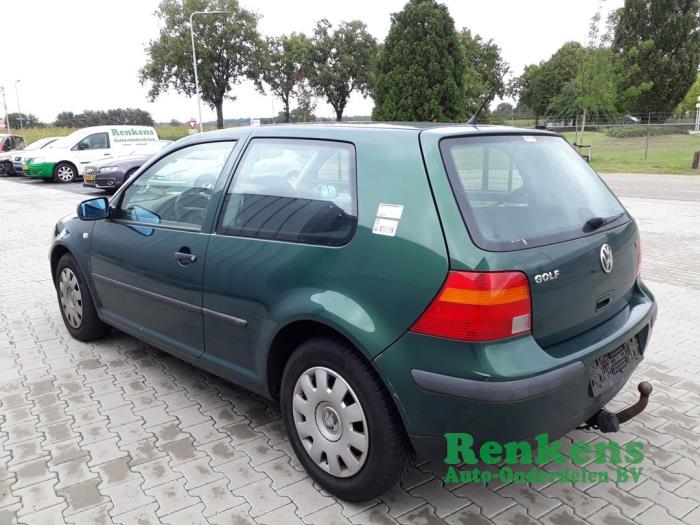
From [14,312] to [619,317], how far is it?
543 cm

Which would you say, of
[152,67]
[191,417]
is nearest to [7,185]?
[191,417]

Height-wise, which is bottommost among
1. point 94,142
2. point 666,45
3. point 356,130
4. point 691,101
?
point 356,130

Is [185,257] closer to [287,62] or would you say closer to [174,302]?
[174,302]

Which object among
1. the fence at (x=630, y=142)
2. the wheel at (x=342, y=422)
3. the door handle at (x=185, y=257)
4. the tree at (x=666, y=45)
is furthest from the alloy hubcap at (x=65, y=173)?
the tree at (x=666, y=45)

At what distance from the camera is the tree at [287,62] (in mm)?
50906

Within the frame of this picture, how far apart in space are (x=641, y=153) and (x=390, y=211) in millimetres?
30058

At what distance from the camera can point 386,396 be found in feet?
7.62

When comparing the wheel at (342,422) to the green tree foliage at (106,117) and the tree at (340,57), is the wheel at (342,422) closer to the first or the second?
the tree at (340,57)

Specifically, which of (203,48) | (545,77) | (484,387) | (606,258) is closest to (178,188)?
(484,387)

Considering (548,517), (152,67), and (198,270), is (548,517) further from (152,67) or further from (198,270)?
(152,67)

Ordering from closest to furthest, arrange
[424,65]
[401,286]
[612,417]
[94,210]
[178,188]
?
[401,286]
[612,417]
[178,188]
[94,210]
[424,65]

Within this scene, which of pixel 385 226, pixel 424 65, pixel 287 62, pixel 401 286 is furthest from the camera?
pixel 287 62

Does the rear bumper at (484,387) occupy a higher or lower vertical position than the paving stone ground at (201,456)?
higher

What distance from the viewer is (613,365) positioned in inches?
101
